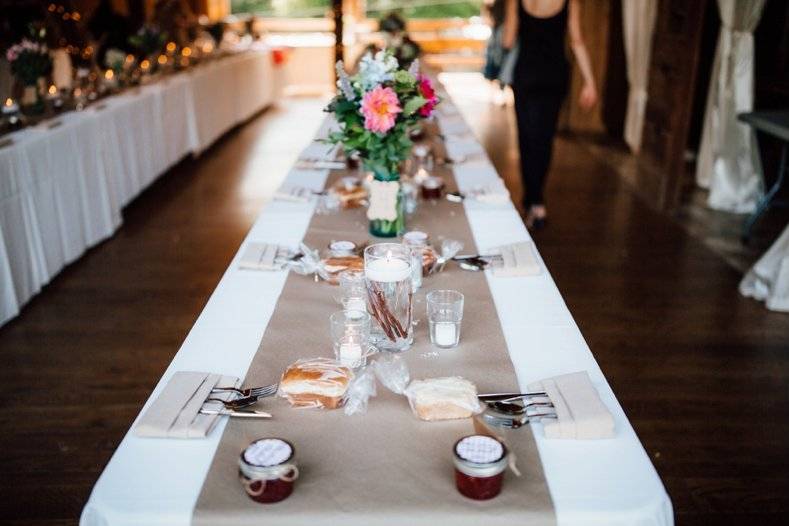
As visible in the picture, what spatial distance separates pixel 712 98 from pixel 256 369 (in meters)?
4.29

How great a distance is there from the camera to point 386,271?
54.2 inches

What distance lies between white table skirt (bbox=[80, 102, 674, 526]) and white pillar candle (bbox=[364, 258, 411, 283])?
238 mm

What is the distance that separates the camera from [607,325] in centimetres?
299

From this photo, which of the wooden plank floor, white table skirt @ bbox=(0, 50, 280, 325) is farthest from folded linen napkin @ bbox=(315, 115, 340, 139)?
white table skirt @ bbox=(0, 50, 280, 325)

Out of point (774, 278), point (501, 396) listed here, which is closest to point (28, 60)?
point (501, 396)

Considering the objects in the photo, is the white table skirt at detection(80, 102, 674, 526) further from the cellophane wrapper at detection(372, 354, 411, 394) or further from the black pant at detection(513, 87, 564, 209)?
the black pant at detection(513, 87, 564, 209)

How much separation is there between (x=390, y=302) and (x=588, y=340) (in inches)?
65.9

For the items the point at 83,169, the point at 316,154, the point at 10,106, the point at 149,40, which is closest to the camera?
the point at 316,154

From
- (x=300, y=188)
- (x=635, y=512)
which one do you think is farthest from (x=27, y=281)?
(x=635, y=512)

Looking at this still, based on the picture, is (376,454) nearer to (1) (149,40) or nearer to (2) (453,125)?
(2) (453,125)

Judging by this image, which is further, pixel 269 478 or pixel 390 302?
pixel 390 302

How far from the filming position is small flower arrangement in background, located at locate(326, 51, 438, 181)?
179cm

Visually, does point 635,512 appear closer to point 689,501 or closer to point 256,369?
point 256,369

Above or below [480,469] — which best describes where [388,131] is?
above
